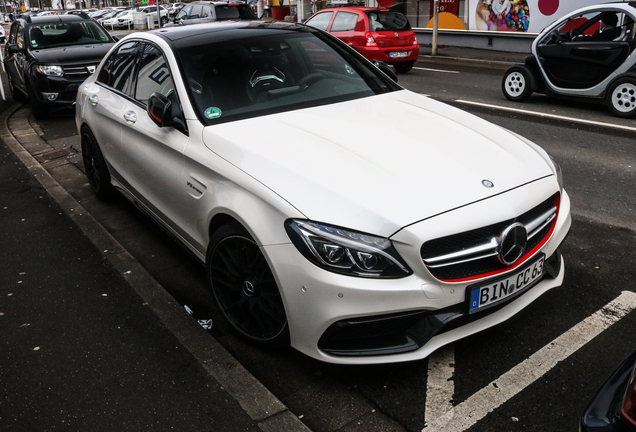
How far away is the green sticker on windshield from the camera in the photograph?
368cm

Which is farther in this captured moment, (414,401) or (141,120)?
(141,120)

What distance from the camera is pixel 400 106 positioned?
403 cm

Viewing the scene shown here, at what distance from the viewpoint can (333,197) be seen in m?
2.80

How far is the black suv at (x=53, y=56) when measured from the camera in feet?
34.1

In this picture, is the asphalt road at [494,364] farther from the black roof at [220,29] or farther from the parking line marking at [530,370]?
the black roof at [220,29]

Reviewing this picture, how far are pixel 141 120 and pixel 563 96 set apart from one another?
25.4 ft

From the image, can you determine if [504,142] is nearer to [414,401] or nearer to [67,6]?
[414,401]

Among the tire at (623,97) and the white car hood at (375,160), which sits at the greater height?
the white car hood at (375,160)

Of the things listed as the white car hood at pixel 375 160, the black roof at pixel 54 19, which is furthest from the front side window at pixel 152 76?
the black roof at pixel 54 19

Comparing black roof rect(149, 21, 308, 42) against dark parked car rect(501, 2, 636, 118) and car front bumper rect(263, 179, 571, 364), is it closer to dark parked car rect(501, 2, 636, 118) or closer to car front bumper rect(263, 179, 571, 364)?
car front bumper rect(263, 179, 571, 364)

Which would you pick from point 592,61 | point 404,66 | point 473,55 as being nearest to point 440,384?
point 592,61

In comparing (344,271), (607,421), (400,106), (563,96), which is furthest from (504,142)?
(563,96)

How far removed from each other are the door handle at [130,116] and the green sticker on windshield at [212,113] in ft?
2.99

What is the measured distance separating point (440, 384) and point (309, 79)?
229 centimetres
